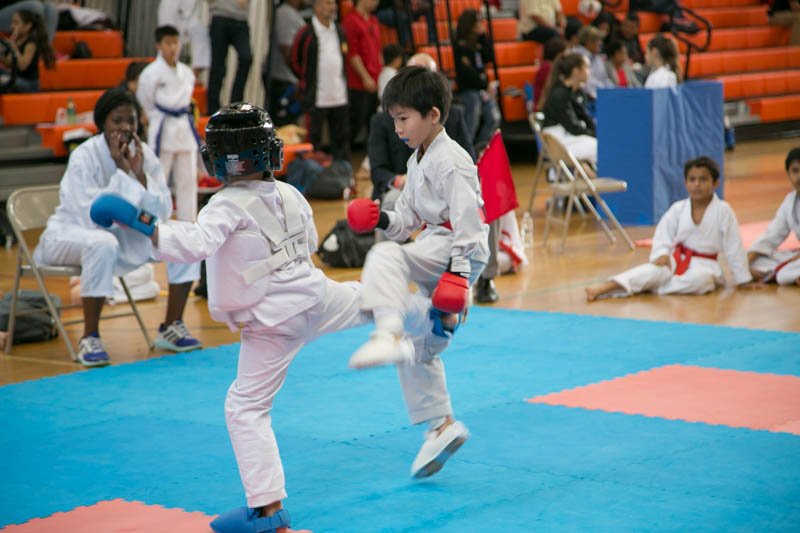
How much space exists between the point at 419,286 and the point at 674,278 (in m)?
3.93

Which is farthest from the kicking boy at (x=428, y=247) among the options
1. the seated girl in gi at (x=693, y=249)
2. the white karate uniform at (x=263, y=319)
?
the seated girl in gi at (x=693, y=249)

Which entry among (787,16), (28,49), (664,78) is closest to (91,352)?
(28,49)

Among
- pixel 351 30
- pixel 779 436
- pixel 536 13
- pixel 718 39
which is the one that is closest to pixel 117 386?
pixel 779 436

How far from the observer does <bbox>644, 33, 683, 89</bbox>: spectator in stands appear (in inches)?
411

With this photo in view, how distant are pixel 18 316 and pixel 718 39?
48.1 ft

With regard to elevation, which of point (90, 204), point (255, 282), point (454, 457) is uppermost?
point (255, 282)

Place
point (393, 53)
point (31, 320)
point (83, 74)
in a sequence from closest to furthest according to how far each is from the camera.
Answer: point (31, 320) → point (83, 74) → point (393, 53)

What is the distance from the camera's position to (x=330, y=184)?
456 inches

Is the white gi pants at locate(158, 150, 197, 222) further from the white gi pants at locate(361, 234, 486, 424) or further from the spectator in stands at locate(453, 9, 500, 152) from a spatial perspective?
the white gi pants at locate(361, 234, 486, 424)

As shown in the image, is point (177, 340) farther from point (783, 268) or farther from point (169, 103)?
point (783, 268)

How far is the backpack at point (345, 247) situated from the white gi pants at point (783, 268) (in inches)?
113

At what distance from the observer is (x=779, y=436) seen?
4.02 m

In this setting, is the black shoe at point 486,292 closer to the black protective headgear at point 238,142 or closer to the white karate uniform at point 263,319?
the white karate uniform at point 263,319

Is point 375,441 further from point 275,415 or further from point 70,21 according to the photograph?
point 70,21
